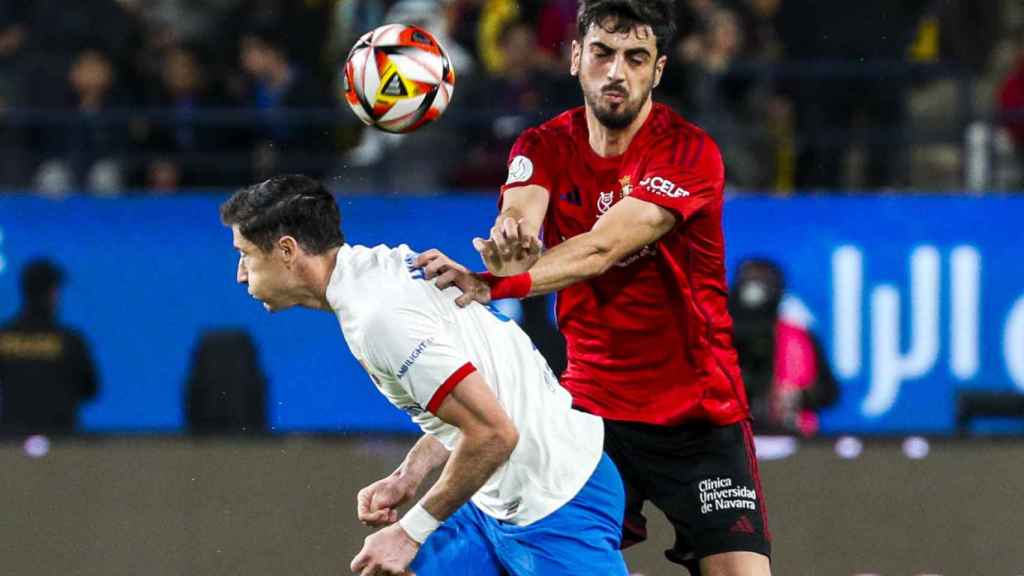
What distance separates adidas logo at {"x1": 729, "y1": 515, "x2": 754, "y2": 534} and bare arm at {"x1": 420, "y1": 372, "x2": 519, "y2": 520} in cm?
116

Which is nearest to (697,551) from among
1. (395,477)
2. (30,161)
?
(395,477)

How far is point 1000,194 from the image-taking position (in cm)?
1066

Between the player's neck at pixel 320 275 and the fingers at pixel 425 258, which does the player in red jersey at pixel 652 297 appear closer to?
the fingers at pixel 425 258

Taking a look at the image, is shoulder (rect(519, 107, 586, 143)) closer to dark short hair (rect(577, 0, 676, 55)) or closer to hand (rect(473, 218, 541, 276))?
dark short hair (rect(577, 0, 676, 55))

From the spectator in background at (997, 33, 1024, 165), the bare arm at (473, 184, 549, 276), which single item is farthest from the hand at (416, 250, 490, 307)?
the spectator in background at (997, 33, 1024, 165)

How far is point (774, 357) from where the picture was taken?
32.1 feet

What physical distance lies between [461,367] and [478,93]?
6.42 metres

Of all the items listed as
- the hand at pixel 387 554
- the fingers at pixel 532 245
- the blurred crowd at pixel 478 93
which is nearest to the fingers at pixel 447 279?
the fingers at pixel 532 245

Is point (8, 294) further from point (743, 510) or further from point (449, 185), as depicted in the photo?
point (743, 510)

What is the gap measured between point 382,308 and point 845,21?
6.80 meters

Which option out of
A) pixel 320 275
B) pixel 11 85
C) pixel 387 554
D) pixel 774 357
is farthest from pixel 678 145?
pixel 11 85

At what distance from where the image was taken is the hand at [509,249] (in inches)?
208

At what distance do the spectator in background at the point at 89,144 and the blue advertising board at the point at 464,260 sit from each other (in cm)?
37

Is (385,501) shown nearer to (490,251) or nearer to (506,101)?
(490,251)
